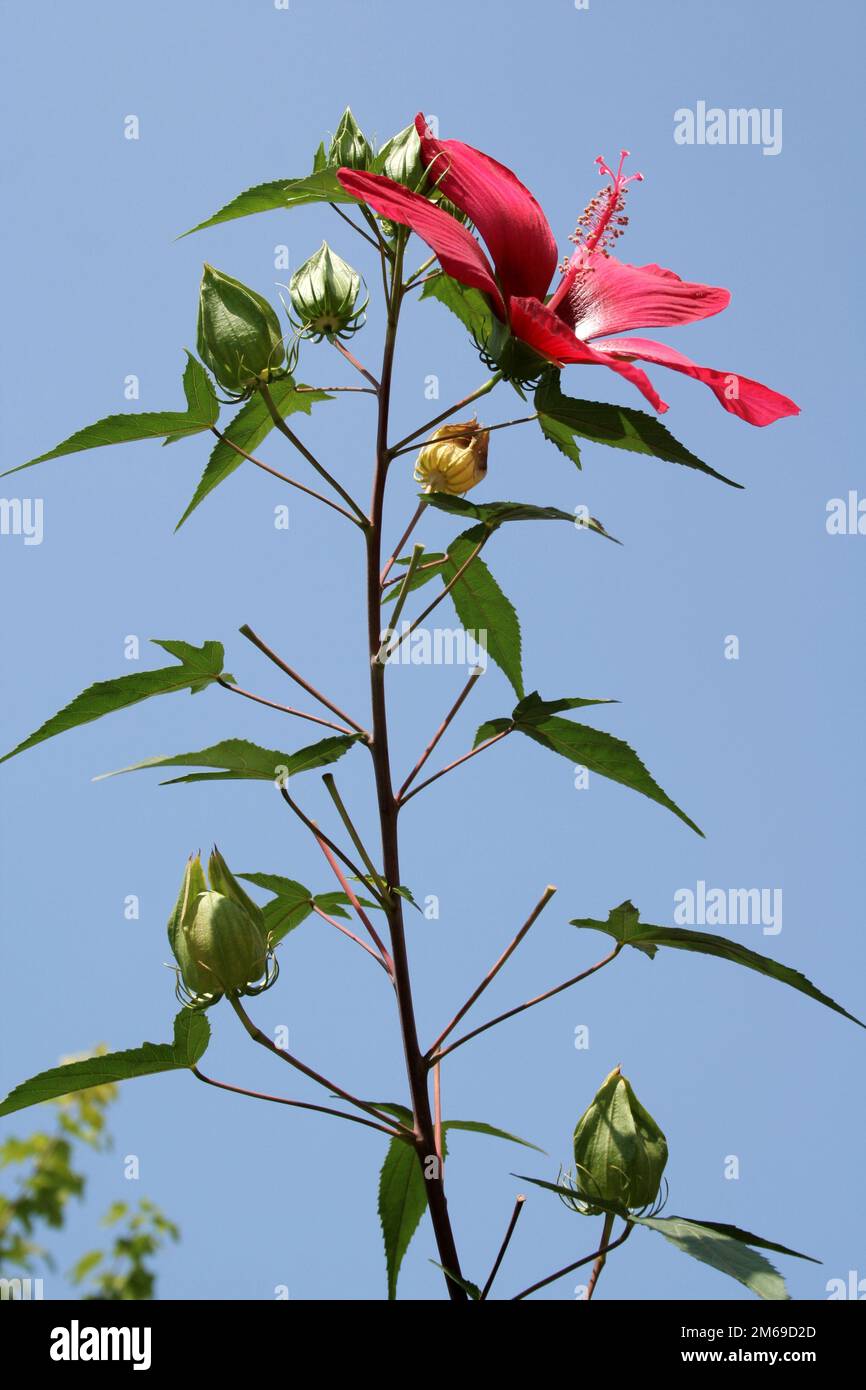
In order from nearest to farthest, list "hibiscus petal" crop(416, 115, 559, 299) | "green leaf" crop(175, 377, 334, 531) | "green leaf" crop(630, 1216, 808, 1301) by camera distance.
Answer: "green leaf" crop(630, 1216, 808, 1301) → "hibiscus petal" crop(416, 115, 559, 299) → "green leaf" crop(175, 377, 334, 531)

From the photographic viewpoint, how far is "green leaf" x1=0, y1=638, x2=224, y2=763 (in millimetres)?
1054

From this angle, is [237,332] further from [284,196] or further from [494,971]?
[494,971]

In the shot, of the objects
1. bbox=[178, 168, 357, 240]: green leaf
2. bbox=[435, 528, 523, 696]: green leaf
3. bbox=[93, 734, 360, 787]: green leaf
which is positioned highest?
bbox=[178, 168, 357, 240]: green leaf

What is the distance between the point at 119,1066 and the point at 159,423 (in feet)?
1.73

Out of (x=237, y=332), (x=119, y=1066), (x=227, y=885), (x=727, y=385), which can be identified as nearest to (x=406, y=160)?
(x=237, y=332)

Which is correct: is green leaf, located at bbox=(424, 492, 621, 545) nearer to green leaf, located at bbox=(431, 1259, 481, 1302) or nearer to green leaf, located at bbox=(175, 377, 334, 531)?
green leaf, located at bbox=(175, 377, 334, 531)

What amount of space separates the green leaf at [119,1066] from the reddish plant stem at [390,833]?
0.16 metres

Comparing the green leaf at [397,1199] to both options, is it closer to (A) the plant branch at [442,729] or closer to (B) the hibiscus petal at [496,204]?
(A) the plant branch at [442,729]

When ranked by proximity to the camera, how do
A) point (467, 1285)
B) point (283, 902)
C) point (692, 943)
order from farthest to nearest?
1. point (283, 902)
2. point (692, 943)
3. point (467, 1285)

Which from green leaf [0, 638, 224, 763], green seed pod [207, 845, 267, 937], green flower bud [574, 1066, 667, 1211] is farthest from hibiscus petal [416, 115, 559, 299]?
green flower bud [574, 1066, 667, 1211]

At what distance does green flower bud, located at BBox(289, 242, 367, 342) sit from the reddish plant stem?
4 centimetres

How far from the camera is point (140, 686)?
1.08 m

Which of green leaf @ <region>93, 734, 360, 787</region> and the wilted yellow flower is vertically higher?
the wilted yellow flower
